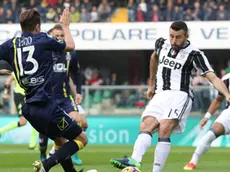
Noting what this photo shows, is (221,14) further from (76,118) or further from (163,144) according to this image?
(163,144)

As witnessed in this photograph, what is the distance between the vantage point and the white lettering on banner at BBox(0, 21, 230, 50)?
86.7 feet

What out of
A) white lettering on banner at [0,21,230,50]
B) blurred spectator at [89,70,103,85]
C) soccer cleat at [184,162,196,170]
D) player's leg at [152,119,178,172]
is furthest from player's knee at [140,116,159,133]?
white lettering on banner at [0,21,230,50]

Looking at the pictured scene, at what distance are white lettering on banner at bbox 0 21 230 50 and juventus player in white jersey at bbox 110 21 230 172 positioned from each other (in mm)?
16181

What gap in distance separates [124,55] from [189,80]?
68.4 ft

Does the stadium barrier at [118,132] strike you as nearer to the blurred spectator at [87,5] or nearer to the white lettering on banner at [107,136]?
the white lettering on banner at [107,136]

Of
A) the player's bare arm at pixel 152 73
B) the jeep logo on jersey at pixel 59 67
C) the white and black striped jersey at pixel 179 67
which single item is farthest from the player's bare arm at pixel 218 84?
the jeep logo on jersey at pixel 59 67

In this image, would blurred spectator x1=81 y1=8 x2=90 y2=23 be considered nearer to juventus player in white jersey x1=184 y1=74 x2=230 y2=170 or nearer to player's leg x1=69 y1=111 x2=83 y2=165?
player's leg x1=69 y1=111 x2=83 y2=165

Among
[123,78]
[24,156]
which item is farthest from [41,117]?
[123,78]

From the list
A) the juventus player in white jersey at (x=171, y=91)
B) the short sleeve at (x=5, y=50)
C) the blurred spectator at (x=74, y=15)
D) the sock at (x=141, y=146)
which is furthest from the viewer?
the blurred spectator at (x=74, y=15)

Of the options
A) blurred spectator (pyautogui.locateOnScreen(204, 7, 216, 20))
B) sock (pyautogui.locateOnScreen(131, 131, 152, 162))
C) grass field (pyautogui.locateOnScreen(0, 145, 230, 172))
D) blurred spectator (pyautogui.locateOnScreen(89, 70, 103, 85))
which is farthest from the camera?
blurred spectator (pyautogui.locateOnScreen(204, 7, 216, 20))

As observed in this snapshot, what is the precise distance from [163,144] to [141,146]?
0.28 metres

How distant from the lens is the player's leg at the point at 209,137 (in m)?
12.1

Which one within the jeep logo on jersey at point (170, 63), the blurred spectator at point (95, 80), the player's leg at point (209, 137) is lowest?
the blurred spectator at point (95, 80)

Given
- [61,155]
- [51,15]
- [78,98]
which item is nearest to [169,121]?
[61,155]
